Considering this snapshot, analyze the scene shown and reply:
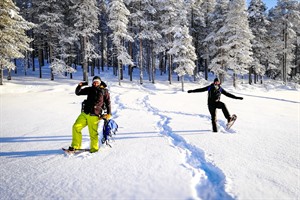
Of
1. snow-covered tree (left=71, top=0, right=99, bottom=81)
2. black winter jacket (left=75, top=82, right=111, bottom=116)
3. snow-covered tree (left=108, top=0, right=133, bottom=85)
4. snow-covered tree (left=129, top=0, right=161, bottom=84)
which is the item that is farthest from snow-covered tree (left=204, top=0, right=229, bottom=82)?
black winter jacket (left=75, top=82, right=111, bottom=116)

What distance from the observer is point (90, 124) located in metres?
5.68

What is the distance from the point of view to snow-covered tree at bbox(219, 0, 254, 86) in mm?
32656

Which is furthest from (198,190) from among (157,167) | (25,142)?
(25,142)

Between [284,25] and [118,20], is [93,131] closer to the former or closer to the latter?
[118,20]

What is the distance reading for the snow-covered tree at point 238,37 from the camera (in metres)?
32.7

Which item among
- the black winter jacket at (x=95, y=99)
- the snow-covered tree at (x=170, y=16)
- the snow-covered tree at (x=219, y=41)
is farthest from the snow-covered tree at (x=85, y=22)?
the black winter jacket at (x=95, y=99)

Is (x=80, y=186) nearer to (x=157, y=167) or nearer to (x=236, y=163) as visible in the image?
(x=157, y=167)

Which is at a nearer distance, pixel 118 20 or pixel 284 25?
pixel 118 20

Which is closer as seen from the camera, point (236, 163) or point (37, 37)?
point (236, 163)

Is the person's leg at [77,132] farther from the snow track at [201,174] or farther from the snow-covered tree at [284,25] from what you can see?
the snow-covered tree at [284,25]

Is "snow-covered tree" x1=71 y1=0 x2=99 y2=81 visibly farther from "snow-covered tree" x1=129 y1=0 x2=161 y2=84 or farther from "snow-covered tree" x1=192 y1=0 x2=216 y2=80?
"snow-covered tree" x1=192 y1=0 x2=216 y2=80

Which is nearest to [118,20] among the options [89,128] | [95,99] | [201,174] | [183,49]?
[183,49]

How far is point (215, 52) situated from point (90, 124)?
34.4 m

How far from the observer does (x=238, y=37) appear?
32.7m
